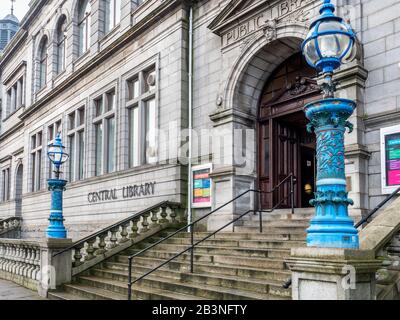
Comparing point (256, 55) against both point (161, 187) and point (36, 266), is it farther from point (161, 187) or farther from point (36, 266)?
point (36, 266)

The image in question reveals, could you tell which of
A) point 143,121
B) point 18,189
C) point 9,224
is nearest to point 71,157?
point 143,121

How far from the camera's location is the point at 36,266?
1200 centimetres

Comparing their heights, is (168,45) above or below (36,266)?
above

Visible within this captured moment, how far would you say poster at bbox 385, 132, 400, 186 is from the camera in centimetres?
857

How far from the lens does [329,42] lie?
17.5 ft

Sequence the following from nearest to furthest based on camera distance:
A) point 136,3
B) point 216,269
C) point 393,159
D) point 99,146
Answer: point 393,159 → point 216,269 → point 136,3 → point 99,146

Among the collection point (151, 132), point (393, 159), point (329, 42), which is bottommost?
point (393, 159)

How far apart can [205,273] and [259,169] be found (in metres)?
4.54

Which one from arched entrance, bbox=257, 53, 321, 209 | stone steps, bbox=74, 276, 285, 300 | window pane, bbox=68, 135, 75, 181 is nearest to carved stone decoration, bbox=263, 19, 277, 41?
arched entrance, bbox=257, 53, 321, 209

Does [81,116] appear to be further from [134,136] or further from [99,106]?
[134,136]

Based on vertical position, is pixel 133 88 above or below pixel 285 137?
above

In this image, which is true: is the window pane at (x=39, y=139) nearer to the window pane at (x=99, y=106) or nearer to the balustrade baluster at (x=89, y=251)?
the window pane at (x=99, y=106)

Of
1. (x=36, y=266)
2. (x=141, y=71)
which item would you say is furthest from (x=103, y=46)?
(x=36, y=266)

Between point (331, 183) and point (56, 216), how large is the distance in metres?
8.42
